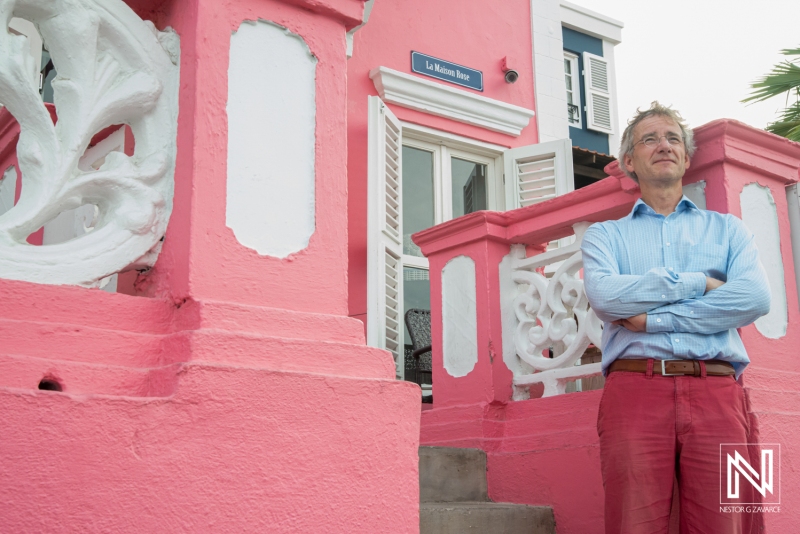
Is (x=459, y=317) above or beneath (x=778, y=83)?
beneath

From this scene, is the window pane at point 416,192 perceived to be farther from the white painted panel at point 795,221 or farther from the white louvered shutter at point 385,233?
the white painted panel at point 795,221

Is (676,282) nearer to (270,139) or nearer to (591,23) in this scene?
(270,139)

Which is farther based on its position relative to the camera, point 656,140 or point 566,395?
point 566,395

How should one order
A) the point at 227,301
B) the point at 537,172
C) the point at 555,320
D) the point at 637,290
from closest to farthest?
the point at 227,301, the point at 637,290, the point at 555,320, the point at 537,172

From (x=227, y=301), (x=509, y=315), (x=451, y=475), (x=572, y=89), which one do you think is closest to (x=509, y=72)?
(x=572, y=89)

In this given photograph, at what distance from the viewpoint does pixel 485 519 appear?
3225 millimetres

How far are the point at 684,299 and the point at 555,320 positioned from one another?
3.93 feet

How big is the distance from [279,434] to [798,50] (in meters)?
8.39

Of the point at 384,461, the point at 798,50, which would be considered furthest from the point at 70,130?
the point at 798,50

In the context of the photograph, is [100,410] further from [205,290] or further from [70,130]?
[70,130]

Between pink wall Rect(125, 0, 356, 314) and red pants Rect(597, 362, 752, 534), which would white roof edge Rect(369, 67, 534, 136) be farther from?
red pants Rect(597, 362, 752, 534)

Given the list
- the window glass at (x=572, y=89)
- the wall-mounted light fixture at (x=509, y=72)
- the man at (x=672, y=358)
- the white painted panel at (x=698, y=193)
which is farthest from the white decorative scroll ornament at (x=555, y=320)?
the window glass at (x=572, y=89)

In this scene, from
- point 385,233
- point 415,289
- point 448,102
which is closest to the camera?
point 385,233

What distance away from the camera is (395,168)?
6613mm
